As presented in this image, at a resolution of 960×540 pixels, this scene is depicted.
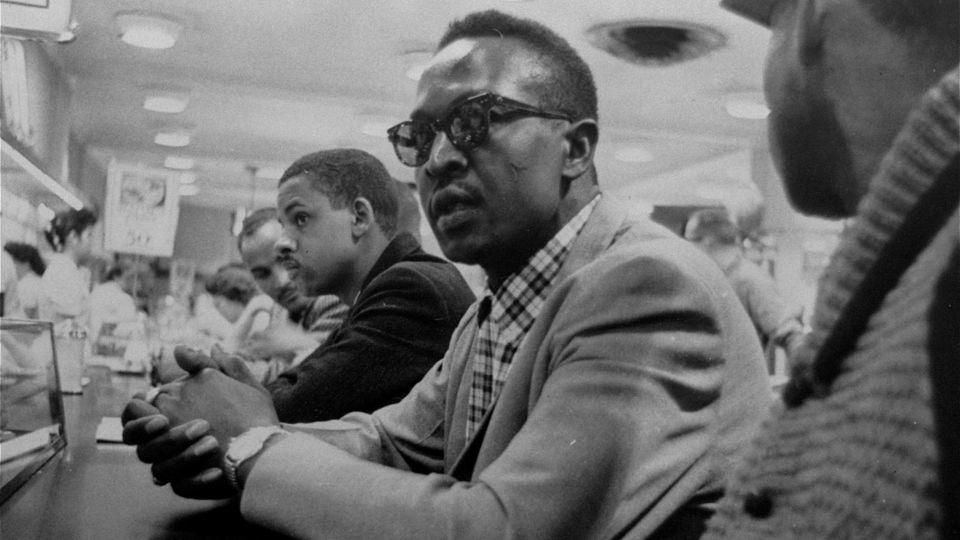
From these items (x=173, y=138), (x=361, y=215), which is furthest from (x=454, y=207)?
(x=173, y=138)

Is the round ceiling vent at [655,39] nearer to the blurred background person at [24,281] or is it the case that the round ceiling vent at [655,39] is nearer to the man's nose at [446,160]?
the blurred background person at [24,281]

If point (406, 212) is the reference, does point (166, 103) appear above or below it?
below

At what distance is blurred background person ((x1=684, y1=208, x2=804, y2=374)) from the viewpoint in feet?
12.4

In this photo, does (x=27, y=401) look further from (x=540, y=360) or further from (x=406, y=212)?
(x=406, y=212)

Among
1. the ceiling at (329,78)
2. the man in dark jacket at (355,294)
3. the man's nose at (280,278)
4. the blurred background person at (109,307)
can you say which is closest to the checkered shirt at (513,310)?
the man in dark jacket at (355,294)

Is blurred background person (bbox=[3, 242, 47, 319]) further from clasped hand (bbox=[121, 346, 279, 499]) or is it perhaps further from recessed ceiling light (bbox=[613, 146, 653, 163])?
recessed ceiling light (bbox=[613, 146, 653, 163])

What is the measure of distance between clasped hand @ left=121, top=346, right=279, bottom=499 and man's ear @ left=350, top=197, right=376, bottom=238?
3.37 feet

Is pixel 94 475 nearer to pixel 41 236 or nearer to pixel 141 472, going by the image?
pixel 141 472

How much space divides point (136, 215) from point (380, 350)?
11.1 feet

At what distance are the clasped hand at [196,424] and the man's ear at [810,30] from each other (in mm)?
919

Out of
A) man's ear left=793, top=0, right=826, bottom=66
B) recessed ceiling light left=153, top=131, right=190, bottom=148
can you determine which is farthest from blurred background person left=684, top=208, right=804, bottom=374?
recessed ceiling light left=153, top=131, right=190, bottom=148

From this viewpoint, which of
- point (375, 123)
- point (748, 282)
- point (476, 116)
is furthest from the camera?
point (375, 123)

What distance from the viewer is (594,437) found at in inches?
36.2

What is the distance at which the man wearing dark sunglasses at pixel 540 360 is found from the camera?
3.03 ft
